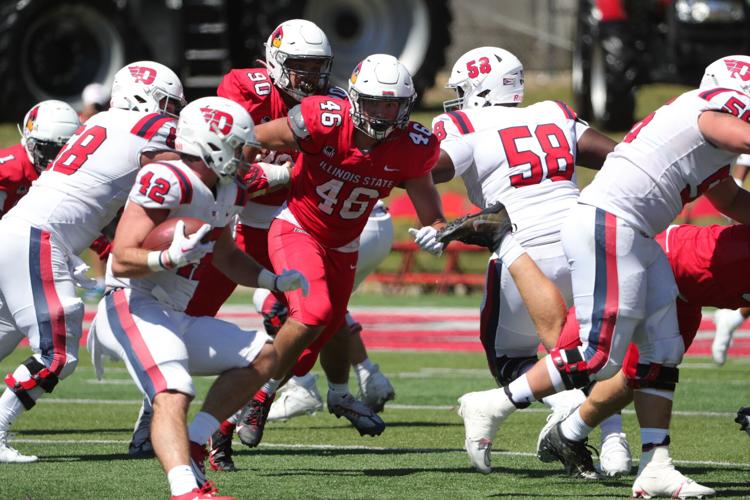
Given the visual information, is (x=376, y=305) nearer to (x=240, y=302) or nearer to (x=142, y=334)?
(x=240, y=302)

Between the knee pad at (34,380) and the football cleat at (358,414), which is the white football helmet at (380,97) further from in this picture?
the knee pad at (34,380)

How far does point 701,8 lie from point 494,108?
11.2 m

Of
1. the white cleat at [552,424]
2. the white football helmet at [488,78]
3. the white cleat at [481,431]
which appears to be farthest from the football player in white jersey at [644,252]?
the white football helmet at [488,78]

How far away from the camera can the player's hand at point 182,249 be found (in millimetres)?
5238

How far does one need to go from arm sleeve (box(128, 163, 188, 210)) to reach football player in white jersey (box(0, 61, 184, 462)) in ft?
3.50

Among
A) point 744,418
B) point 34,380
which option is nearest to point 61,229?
point 34,380

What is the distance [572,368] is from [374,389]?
2.49 m

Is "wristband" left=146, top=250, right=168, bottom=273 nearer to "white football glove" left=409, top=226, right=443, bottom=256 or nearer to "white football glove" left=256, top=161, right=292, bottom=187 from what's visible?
"white football glove" left=409, top=226, right=443, bottom=256

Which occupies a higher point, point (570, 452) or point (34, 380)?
point (34, 380)

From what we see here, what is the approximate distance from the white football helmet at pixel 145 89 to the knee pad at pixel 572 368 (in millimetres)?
2191

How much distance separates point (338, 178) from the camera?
21.8ft

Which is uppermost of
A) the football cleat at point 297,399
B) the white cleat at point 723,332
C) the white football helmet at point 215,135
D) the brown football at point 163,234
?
the white football helmet at point 215,135

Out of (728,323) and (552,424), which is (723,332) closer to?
(728,323)

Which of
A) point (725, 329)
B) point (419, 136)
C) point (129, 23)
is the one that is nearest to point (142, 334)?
point (419, 136)
